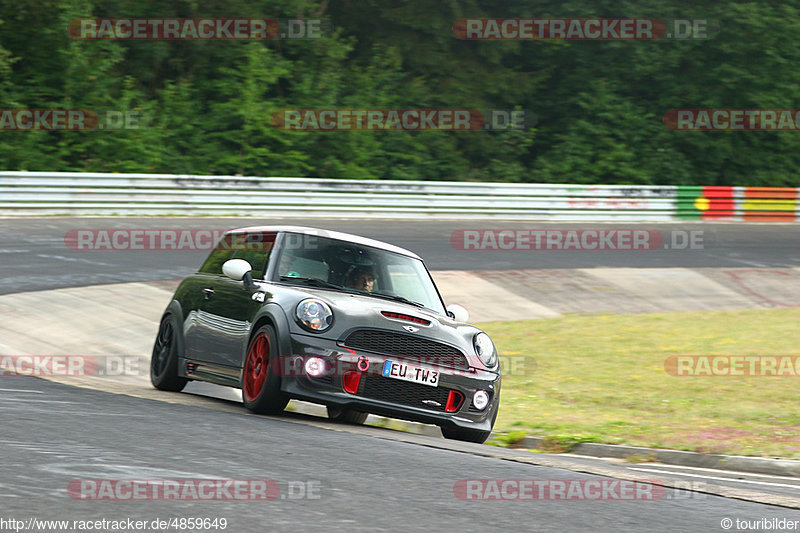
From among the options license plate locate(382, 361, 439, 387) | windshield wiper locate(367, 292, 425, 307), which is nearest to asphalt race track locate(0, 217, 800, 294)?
windshield wiper locate(367, 292, 425, 307)

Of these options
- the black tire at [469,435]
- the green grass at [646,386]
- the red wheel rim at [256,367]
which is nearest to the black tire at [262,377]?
the red wheel rim at [256,367]

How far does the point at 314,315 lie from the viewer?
7512 millimetres

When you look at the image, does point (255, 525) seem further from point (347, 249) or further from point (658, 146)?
point (658, 146)

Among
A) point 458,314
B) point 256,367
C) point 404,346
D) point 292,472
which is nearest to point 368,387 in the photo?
point 404,346

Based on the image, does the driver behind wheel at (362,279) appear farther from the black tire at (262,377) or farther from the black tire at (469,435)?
the black tire at (469,435)

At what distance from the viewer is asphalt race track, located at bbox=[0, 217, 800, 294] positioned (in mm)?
16516

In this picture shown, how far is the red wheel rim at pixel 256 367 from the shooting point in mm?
7641

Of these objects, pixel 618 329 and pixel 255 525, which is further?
pixel 618 329

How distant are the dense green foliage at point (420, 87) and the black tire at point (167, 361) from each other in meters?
19.9

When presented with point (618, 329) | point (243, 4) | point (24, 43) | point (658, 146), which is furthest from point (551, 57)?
point (618, 329)

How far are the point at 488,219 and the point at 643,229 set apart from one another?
160 inches

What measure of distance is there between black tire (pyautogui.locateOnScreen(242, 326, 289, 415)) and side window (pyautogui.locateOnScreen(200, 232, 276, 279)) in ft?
2.43

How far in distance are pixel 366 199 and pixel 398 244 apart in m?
4.27

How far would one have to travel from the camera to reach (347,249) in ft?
28.3
